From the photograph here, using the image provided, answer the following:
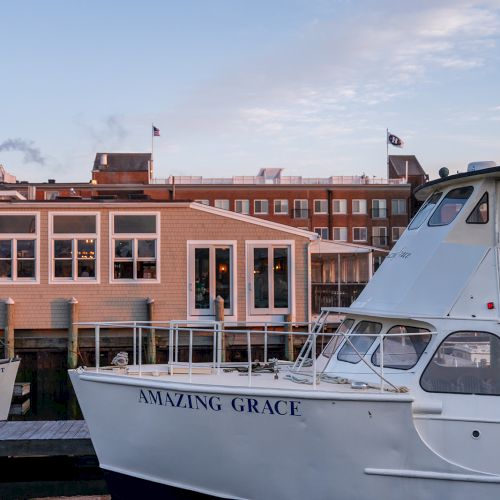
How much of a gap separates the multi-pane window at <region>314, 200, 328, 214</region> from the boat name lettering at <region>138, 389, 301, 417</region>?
4523cm

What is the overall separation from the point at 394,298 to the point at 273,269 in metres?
11.3

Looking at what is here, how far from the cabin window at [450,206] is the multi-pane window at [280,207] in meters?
43.7

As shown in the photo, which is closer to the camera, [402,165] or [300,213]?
[300,213]

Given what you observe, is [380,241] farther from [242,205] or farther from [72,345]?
[72,345]

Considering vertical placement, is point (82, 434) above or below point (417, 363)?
below

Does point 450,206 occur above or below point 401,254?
above

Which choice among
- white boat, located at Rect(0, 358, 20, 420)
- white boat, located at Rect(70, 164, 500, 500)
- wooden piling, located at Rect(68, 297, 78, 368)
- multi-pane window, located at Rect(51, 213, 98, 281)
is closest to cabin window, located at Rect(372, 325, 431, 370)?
white boat, located at Rect(70, 164, 500, 500)

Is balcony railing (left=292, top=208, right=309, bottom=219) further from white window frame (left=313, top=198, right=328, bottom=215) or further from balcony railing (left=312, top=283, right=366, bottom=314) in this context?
balcony railing (left=312, top=283, right=366, bottom=314)

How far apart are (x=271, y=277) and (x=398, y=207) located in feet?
117

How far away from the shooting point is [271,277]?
20.5 m

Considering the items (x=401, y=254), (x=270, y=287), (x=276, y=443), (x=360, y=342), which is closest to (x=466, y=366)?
(x=360, y=342)

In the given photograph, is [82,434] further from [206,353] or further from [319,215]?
[319,215]

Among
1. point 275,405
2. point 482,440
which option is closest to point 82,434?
point 275,405

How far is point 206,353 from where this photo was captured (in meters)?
19.4
